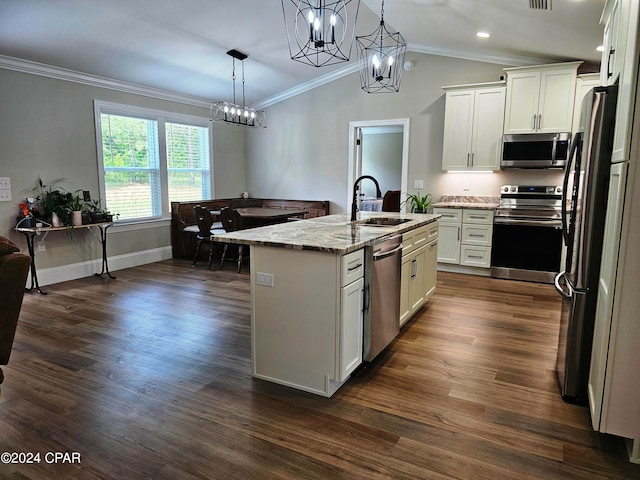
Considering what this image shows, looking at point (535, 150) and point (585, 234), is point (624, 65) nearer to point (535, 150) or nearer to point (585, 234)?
point (585, 234)

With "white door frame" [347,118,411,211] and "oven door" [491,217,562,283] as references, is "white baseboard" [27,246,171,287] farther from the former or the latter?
"oven door" [491,217,562,283]

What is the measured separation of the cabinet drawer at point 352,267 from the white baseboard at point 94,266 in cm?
418

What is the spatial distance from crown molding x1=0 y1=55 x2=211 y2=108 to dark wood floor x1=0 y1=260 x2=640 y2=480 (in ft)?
9.10

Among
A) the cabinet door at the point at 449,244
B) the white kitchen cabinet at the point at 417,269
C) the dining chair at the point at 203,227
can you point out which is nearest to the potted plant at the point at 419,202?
the cabinet door at the point at 449,244

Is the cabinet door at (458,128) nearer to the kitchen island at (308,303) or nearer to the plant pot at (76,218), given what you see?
the kitchen island at (308,303)

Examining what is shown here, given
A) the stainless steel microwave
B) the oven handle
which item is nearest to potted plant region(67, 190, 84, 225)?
the oven handle

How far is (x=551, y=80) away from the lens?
495 cm

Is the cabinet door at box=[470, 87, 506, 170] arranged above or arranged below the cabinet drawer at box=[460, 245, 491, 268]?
above

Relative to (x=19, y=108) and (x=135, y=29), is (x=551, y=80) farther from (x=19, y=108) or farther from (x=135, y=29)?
(x=19, y=108)

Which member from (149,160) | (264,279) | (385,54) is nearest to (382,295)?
(264,279)

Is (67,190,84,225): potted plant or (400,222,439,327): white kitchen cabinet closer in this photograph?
(400,222,439,327): white kitchen cabinet

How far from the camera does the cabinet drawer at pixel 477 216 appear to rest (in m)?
5.30

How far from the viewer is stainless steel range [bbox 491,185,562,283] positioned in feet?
16.5

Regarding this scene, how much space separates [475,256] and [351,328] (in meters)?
3.50
